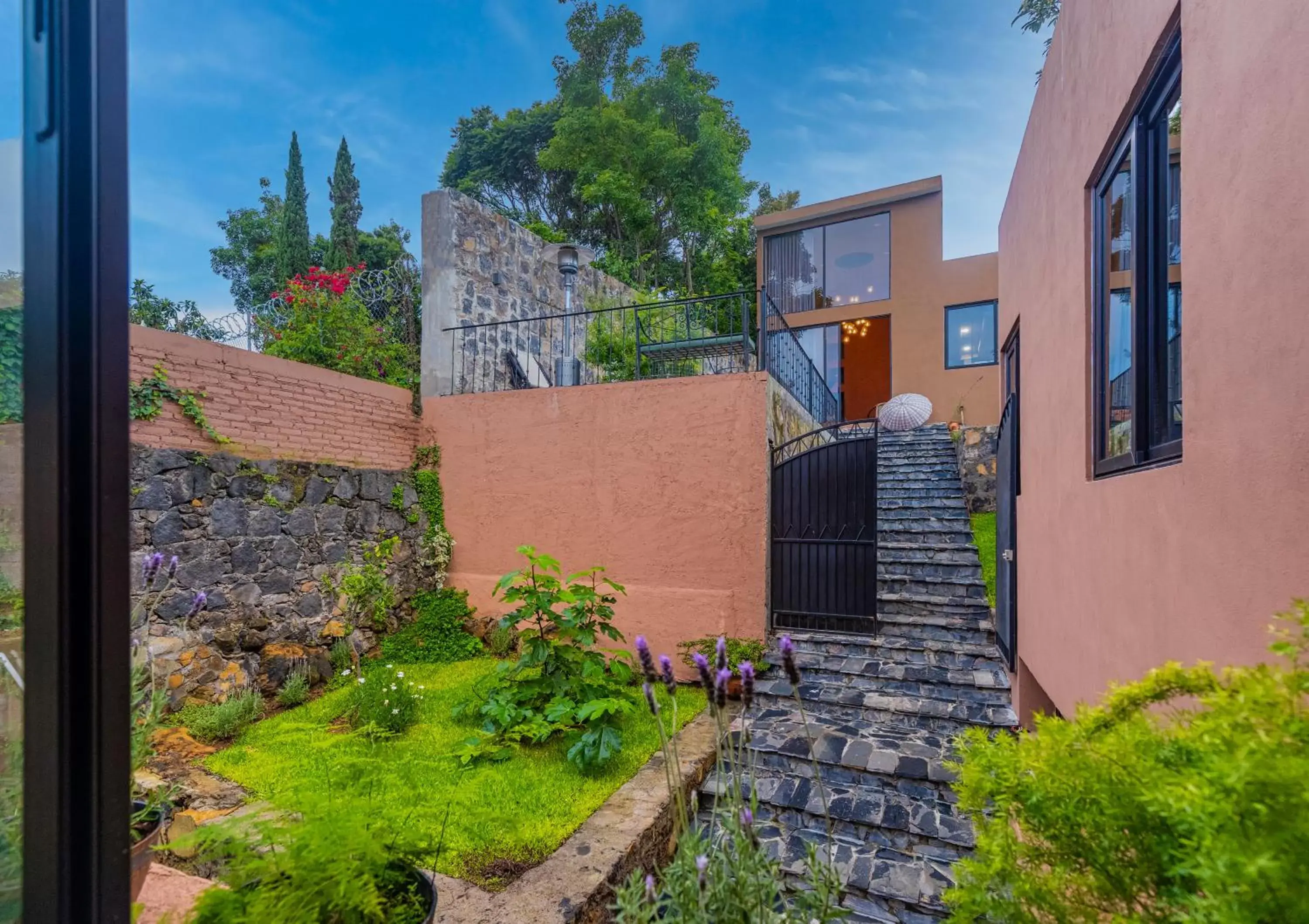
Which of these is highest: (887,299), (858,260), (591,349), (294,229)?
(294,229)

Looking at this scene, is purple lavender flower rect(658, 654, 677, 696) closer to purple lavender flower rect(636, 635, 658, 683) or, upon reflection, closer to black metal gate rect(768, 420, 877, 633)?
purple lavender flower rect(636, 635, 658, 683)

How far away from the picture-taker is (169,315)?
8.43 metres

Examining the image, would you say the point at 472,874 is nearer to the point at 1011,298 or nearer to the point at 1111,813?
the point at 1111,813

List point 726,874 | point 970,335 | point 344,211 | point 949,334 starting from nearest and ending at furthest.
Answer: point 726,874 → point 970,335 → point 949,334 → point 344,211

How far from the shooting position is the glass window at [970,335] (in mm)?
11422

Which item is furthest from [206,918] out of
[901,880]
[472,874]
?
[901,880]

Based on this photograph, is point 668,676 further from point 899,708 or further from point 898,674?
point 898,674

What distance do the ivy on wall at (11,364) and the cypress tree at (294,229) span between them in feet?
50.7

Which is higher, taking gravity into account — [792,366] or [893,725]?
[792,366]

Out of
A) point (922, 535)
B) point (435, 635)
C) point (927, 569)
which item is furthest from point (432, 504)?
point (922, 535)

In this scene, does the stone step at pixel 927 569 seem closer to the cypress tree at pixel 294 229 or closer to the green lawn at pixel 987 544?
the green lawn at pixel 987 544

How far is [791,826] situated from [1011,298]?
168 inches

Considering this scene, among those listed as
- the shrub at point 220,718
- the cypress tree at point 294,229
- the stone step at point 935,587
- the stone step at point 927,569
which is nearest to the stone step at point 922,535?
the stone step at point 927,569

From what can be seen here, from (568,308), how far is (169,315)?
5.99m
